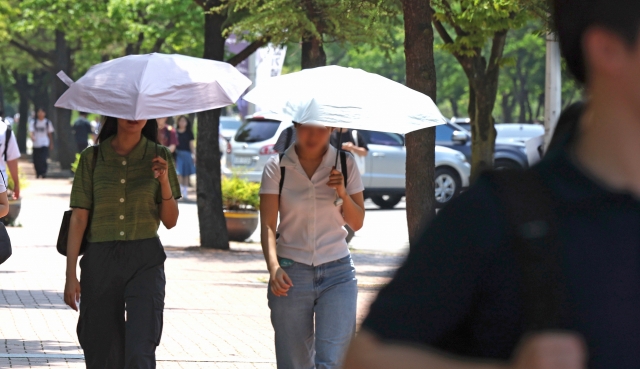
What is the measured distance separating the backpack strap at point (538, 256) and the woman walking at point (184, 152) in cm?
2264

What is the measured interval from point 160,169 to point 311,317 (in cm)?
106

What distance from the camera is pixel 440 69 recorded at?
53.4 meters

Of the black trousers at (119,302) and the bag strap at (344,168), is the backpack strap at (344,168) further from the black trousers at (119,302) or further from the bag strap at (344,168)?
the black trousers at (119,302)

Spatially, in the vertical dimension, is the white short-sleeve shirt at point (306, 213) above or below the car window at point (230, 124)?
above

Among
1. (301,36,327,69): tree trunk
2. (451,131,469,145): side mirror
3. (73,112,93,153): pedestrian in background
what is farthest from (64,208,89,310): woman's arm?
(73,112,93,153): pedestrian in background

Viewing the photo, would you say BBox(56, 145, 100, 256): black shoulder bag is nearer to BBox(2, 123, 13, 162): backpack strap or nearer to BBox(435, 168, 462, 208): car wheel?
BBox(2, 123, 13, 162): backpack strap

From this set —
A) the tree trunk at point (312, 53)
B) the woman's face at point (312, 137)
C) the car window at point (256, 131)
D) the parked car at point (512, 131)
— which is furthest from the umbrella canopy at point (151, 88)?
the parked car at point (512, 131)

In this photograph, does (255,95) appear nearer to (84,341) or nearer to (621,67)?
(84,341)

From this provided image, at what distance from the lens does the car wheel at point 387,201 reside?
2312 centimetres

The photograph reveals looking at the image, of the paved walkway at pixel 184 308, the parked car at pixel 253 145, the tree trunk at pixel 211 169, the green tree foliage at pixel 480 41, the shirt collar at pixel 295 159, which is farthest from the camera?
the parked car at pixel 253 145

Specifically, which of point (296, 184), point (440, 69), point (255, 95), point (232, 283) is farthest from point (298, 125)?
point (440, 69)

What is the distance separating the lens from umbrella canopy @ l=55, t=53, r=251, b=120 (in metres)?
5.66

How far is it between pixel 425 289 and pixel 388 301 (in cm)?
5

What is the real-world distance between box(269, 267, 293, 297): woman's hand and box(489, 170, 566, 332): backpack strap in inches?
144
